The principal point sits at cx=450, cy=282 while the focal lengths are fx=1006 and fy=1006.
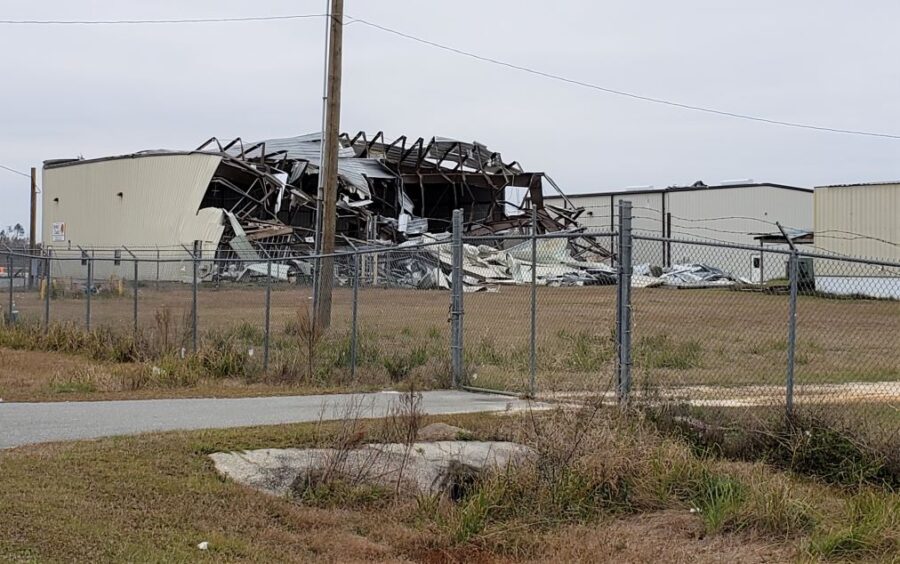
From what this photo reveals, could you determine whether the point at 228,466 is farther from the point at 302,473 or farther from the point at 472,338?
the point at 472,338

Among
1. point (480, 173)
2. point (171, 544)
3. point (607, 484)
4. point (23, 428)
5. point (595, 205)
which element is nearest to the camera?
point (171, 544)

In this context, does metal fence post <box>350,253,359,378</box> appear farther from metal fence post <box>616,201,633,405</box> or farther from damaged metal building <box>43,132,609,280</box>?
damaged metal building <box>43,132,609,280</box>

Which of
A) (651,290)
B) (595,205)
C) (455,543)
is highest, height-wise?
(595,205)

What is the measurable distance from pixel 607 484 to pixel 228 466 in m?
3.10

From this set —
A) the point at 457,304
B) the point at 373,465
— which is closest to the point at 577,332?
the point at 457,304

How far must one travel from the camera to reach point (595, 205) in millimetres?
64188

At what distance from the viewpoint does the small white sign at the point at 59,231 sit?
50406 millimetres

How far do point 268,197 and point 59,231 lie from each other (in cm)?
1251

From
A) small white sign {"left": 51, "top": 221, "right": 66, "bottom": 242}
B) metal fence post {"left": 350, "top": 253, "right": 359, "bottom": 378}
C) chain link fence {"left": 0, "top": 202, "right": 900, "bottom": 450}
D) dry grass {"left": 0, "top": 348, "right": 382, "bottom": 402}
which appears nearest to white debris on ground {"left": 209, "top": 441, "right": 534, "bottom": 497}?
chain link fence {"left": 0, "top": 202, "right": 900, "bottom": 450}

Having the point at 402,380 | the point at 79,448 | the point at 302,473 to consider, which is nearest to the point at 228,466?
the point at 302,473

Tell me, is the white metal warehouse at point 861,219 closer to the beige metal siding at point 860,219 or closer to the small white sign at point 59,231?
the beige metal siding at point 860,219

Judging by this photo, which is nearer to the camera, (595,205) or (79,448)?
(79,448)

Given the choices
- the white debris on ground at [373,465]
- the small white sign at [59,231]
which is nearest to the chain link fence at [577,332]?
the white debris on ground at [373,465]

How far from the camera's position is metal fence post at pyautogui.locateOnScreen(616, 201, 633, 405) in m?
10.1
